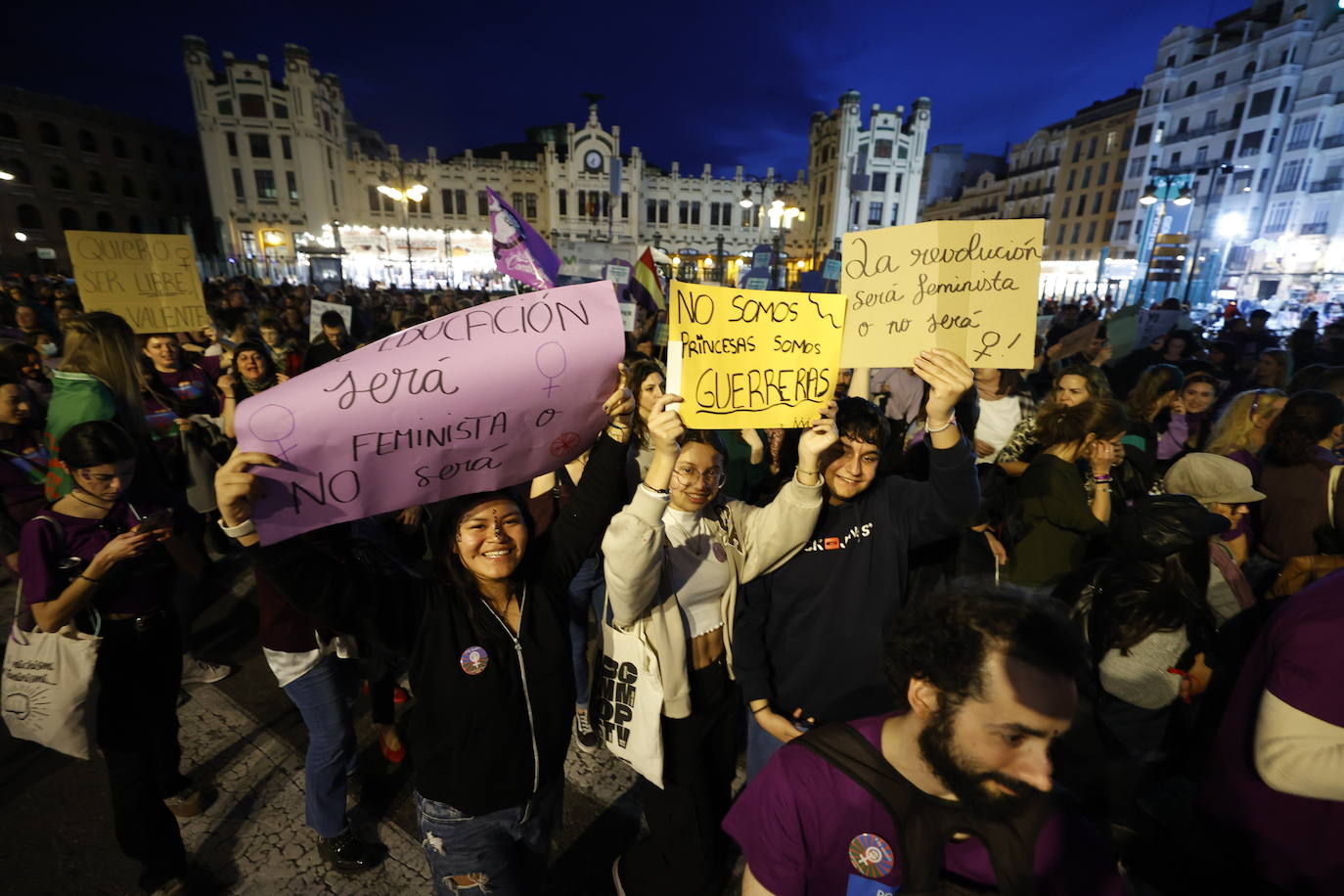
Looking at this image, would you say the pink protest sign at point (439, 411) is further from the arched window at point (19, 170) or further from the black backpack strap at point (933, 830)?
the arched window at point (19, 170)

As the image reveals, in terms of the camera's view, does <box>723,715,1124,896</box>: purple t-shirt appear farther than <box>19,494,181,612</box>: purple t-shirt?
No

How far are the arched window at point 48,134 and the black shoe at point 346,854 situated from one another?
204ft

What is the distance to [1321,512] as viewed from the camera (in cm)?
329

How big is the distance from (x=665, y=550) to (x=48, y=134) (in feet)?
209

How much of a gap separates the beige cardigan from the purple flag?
590 centimetres

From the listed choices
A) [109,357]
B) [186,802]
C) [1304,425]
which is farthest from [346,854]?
[1304,425]

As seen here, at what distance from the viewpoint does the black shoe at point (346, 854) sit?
2.74 metres

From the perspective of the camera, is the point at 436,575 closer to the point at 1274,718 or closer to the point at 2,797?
the point at 1274,718

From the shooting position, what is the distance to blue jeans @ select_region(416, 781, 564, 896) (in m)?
2.00

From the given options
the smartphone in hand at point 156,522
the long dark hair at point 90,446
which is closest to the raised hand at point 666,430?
the smartphone in hand at point 156,522

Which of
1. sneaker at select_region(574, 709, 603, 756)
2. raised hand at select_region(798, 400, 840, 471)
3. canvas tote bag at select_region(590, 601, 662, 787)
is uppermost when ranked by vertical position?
raised hand at select_region(798, 400, 840, 471)

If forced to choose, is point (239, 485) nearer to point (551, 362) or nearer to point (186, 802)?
point (551, 362)

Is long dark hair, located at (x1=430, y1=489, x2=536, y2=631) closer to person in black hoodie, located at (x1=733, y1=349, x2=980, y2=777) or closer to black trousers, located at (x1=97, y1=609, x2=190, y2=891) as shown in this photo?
person in black hoodie, located at (x1=733, y1=349, x2=980, y2=777)

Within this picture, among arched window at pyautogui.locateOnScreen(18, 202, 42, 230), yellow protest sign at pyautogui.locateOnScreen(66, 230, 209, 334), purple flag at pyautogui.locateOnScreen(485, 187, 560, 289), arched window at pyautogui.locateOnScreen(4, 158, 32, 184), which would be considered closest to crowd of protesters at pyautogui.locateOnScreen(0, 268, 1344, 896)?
yellow protest sign at pyautogui.locateOnScreen(66, 230, 209, 334)
